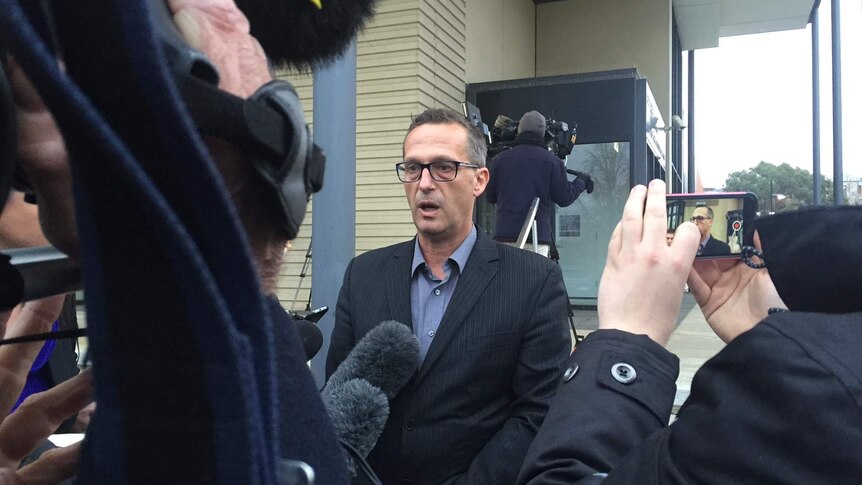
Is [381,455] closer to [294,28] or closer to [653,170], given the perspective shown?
[294,28]

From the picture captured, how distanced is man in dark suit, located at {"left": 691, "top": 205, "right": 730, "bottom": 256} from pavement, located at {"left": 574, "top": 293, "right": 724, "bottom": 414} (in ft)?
8.90

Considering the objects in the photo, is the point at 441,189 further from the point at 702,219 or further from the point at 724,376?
the point at 724,376

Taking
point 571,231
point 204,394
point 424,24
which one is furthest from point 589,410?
point 571,231

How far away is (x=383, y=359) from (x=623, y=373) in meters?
0.87

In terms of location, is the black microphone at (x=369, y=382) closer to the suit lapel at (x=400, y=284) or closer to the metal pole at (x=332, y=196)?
the suit lapel at (x=400, y=284)

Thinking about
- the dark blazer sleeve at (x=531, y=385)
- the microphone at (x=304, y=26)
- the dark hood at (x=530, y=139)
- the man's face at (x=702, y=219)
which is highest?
the dark hood at (x=530, y=139)

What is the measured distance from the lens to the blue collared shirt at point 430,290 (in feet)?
7.59

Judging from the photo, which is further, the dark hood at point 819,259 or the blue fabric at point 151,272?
the dark hood at point 819,259

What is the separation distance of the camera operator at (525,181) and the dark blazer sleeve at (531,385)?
8.90 ft

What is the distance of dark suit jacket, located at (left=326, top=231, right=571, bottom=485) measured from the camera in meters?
2.04

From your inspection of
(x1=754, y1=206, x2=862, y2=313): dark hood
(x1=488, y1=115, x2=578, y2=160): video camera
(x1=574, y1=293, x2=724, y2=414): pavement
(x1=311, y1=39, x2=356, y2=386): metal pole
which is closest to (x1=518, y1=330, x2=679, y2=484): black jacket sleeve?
(x1=754, y1=206, x2=862, y2=313): dark hood

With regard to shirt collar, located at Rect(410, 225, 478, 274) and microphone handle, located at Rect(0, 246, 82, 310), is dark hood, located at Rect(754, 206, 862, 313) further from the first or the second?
shirt collar, located at Rect(410, 225, 478, 274)

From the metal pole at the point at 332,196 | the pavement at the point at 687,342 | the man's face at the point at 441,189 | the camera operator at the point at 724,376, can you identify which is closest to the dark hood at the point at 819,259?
the camera operator at the point at 724,376

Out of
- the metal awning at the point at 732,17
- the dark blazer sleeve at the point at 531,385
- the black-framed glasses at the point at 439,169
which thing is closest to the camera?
the dark blazer sleeve at the point at 531,385
